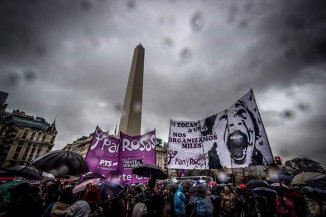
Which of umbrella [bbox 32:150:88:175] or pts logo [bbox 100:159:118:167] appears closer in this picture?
umbrella [bbox 32:150:88:175]

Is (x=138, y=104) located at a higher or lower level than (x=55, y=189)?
higher

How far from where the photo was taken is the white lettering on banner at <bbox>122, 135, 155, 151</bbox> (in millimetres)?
8530

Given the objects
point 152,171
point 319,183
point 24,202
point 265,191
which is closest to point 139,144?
point 152,171

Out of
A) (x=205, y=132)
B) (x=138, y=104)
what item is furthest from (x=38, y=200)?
(x=138, y=104)

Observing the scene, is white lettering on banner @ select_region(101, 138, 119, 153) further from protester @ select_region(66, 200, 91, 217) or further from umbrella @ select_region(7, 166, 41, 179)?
protester @ select_region(66, 200, 91, 217)

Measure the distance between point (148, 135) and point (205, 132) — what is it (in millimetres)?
3061

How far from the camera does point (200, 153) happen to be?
28.3 ft

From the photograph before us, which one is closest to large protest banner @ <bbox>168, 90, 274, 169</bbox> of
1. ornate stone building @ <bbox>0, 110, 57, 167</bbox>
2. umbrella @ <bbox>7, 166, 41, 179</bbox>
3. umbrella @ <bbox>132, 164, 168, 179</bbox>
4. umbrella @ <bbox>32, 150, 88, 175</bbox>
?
umbrella @ <bbox>132, 164, 168, 179</bbox>

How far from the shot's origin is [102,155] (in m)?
8.05

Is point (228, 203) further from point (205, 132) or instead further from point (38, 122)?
point (38, 122)

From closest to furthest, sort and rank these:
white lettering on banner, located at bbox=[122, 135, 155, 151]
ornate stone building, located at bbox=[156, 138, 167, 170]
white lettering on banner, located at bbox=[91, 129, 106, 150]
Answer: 1. white lettering on banner, located at bbox=[91, 129, 106, 150]
2. white lettering on banner, located at bbox=[122, 135, 155, 151]
3. ornate stone building, located at bbox=[156, 138, 167, 170]

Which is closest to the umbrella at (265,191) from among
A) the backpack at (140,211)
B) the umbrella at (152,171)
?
the umbrella at (152,171)

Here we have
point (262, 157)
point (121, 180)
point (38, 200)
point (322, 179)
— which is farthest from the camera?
point (121, 180)

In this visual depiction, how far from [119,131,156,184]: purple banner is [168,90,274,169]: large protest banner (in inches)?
48.3
